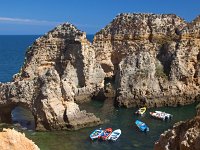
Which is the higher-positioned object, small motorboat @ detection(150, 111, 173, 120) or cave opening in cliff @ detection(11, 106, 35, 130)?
small motorboat @ detection(150, 111, 173, 120)

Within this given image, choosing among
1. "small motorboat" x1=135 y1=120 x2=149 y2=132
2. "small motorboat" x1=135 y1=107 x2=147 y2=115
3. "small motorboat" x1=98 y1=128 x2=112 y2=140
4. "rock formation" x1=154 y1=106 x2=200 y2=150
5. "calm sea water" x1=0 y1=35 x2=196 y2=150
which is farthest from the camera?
"small motorboat" x1=135 y1=107 x2=147 y2=115

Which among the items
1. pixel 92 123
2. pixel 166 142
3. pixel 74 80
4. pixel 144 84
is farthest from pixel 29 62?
pixel 166 142

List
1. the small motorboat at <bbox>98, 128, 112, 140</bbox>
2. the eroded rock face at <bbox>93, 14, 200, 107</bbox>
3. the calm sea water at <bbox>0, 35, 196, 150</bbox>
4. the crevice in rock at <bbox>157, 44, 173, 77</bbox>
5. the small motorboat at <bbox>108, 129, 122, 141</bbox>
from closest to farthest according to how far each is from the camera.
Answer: the calm sea water at <bbox>0, 35, 196, 150</bbox> < the small motorboat at <bbox>108, 129, 122, 141</bbox> < the small motorboat at <bbox>98, 128, 112, 140</bbox> < the eroded rock face at <bbox>93, 14, 200, 107</bbox> < the crevice in rock at <bbox>157, 44, 173, 77</bbox>

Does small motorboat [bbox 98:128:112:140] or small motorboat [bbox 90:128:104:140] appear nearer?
small motorboat [bbox 90:128:104:140]

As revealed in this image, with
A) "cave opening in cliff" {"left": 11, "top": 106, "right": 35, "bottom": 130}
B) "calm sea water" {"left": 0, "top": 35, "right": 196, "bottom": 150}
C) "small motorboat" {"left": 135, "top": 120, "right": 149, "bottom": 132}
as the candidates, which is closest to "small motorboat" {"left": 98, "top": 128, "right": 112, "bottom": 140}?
"calm sea water" {"left": 0, "top": 35, "right": 196, "bottom": 150}

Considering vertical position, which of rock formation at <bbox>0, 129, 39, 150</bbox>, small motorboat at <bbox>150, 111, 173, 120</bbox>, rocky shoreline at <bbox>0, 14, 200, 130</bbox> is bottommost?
small motorboat at <bbox>150, 111, 173, 120</bbox>

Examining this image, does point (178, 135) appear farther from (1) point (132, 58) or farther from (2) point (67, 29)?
(2) point (67, 29)

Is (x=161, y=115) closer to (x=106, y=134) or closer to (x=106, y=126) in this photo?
(x=106, y=126)

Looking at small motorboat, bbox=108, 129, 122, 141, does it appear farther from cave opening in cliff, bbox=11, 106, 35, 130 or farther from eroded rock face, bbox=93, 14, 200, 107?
eroded rock face, bbox=93, 14, 200, 107

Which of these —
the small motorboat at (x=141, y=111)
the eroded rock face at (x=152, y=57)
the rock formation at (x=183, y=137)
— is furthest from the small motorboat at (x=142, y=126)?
the rock formation at (x=183, y=137)
